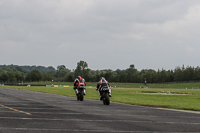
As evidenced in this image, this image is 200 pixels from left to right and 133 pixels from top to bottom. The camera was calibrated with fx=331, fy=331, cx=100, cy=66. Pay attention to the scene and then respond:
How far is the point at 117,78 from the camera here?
18750 cm

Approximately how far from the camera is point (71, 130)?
33.2ft

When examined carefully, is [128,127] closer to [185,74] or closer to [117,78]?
[185,74]

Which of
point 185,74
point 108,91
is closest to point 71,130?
point 108,91

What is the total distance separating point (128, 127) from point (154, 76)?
6532 inches

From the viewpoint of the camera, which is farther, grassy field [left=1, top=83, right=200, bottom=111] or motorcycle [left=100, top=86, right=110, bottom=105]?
grassy field [left=1, top=83, right=200, bottom=111]

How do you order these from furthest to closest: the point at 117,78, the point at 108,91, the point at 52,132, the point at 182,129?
the point at 117,78 < the point at 108,91 < the point at 182,129 < the point at 52,132

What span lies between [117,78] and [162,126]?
176352mm

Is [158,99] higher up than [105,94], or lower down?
lower down

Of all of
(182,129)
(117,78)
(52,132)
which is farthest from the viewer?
(117,78)

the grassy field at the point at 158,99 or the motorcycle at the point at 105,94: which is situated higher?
the motorcycle at the point at 105,94

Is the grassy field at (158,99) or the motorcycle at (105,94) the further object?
Result: the grassy field at (158,99)

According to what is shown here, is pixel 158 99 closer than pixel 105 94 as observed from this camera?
No

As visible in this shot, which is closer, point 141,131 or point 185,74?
point 141,131

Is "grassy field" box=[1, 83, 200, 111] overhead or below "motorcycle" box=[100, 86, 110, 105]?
below
